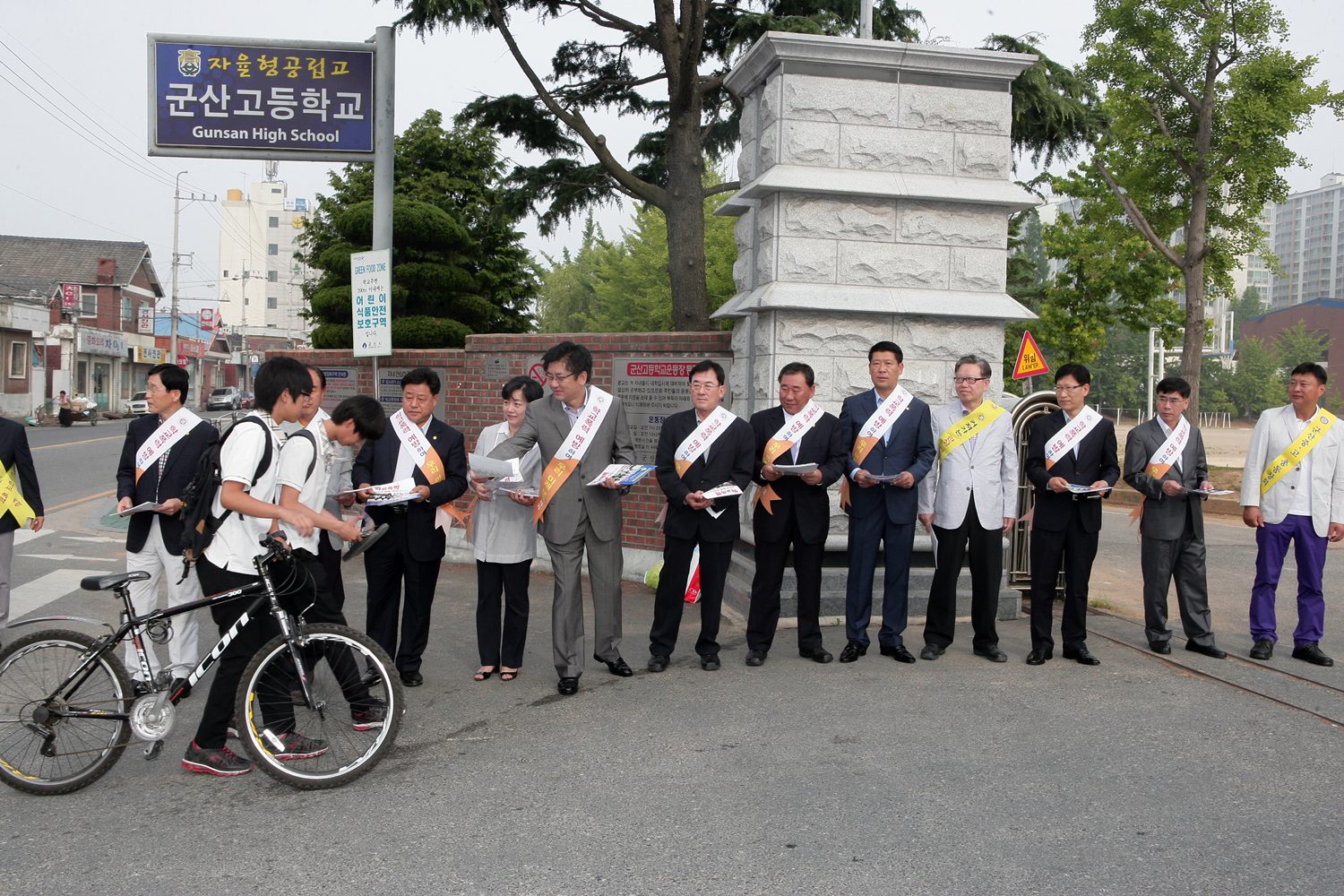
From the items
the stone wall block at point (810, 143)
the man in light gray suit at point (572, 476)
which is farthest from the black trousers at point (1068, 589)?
the stone wall block at point (810, 143)

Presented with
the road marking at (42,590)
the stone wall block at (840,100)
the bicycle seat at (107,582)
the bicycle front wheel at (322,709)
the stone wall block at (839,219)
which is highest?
the stone wall block at (840,100)

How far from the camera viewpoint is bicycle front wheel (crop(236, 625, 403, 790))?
15.0 feet

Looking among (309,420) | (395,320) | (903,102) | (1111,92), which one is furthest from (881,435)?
(1111,92)

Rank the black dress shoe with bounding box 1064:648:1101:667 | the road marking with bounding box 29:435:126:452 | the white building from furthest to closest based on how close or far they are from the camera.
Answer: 1. the white building
2. the road marking with bounding box 29:435:126:452
3. the black dress shoe with bounding box 1064:648:1101:667

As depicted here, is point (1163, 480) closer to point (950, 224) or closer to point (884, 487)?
point (884, 487)

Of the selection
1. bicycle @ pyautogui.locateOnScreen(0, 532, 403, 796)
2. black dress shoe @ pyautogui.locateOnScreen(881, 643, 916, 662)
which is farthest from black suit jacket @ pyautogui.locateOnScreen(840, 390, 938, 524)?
bicycle @ pyautogui.locateOnScreen(0, 532, 403, 796)

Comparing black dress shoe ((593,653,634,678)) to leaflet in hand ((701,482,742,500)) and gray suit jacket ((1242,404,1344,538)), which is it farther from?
gray suit jacket ((1242,404,1344,538))

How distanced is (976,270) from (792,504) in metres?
2.72

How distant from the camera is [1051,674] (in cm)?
661

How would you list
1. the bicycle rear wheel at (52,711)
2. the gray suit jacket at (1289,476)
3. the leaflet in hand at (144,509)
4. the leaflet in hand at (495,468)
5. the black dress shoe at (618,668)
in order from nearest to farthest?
the bicycle rear wheel at (52,711) → the leaflet in hand at (144,509) → the leaflet in hand at (495,468) → the black dress shoe at (618,668) → the gray suit jacket at (1289,476)

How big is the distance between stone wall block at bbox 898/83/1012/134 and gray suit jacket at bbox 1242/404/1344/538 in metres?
2.89

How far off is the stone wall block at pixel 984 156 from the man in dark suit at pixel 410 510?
4348 mm

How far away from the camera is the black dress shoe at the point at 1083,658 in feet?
22.5

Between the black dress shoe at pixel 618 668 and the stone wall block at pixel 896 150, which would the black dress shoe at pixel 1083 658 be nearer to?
the black dress shoe at pixel 618 668
